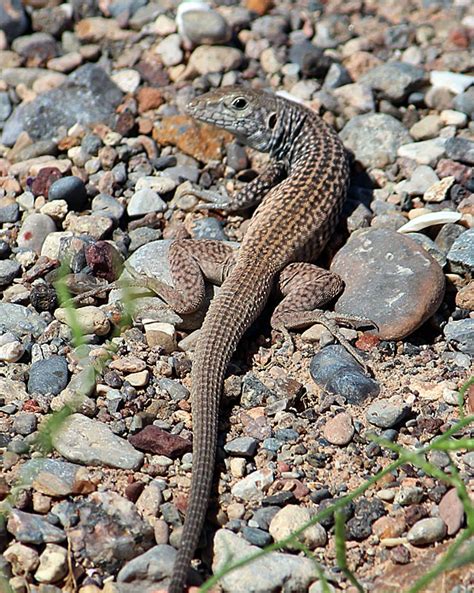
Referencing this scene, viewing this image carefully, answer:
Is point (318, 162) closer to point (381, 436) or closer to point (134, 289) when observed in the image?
point (134, 289)

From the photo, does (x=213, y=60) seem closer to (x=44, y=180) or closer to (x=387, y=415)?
(x=44, y=180)

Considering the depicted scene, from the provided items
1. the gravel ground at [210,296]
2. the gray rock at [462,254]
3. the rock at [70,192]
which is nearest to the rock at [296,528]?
the gravel ground at [210,296]

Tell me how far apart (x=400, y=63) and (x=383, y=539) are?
5163mm

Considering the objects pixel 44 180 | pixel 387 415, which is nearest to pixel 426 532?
pixel 387 415

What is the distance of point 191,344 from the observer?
543cm

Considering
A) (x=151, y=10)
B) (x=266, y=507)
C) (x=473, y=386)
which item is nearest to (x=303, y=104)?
(x=151, y=10)

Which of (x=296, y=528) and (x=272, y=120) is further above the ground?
(x=272, y=120)

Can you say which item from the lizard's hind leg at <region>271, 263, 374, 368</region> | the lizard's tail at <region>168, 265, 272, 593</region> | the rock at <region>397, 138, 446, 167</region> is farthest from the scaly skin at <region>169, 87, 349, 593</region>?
the rock at <region>397, 138, 446, 167</region>

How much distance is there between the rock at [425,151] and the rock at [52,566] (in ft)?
14.6

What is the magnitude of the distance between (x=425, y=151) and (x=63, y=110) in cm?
320

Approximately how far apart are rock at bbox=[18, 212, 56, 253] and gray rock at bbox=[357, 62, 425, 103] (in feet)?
10.8

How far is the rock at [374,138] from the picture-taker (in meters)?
7.14

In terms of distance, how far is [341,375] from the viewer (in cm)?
505

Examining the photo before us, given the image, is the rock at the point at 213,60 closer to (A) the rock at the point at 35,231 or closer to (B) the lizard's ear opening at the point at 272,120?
(B) the lizard's ear opening at the point at 272,120
